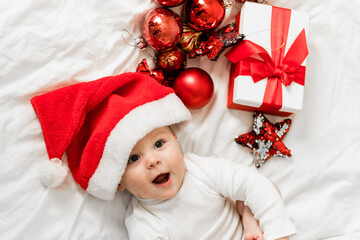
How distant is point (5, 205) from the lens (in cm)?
93

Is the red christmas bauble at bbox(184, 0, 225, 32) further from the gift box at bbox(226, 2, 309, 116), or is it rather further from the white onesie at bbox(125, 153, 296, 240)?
the white onesie at bbox(125, 153, 296, 240)

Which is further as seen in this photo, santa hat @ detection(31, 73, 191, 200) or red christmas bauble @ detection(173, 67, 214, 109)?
red christmas bauble @ detection(173, 67, 214, 109)

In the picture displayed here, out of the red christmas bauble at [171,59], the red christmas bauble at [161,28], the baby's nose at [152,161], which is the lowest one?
the baby's nose at [152,161]

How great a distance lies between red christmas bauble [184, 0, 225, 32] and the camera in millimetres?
1033

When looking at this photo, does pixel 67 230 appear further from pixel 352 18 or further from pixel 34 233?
pixel 352 18

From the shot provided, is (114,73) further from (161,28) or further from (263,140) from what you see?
(263,140)

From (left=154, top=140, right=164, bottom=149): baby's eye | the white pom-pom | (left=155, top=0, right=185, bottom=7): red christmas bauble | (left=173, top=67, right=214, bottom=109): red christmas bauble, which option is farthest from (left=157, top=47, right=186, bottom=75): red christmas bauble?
the white pom-pom

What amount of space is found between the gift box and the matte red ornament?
0.06 meters

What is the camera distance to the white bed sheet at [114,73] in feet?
3.11

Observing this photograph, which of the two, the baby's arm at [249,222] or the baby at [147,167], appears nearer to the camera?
the baby at [147,167]

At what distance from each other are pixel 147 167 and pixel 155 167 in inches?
0.9

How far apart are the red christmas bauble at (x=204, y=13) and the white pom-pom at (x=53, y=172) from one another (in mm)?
612

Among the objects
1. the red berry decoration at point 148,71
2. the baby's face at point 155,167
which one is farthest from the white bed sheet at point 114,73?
the baby's face at point 155,167

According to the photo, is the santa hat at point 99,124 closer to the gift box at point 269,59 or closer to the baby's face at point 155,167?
the baby's face at point 155,167
